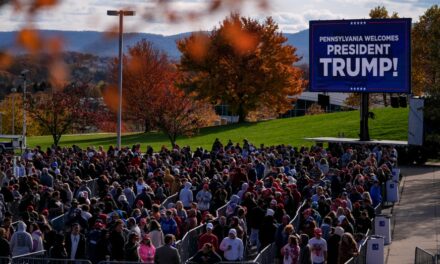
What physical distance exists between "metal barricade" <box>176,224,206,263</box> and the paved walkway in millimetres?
4707

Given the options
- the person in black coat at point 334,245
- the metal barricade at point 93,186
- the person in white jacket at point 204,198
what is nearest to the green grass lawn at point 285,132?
the metal barricade at point 93,186

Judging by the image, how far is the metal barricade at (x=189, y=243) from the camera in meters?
15.8

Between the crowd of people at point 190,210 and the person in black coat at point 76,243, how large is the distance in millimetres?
18

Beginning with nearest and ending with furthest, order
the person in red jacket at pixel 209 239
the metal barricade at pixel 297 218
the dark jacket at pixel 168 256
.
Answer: the dark jacket at pixel 168 256 < the person in red jacket at pixel 209 239 < the metal barricade at pixel 297 218

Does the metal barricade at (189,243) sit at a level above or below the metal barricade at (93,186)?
below

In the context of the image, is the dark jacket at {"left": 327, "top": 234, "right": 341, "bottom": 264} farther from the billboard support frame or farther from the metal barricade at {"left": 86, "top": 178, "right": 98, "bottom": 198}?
the billboard support frame

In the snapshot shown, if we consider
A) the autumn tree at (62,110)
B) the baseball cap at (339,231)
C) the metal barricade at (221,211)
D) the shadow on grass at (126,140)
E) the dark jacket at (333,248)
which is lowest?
the dark jacket at (333,248)

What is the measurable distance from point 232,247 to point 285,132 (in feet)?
162

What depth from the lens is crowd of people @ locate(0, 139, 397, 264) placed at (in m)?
14.2

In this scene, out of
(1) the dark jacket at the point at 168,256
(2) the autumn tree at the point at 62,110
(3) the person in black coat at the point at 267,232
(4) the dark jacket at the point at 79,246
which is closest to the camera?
(1) the dark jacket at the point at 168,256

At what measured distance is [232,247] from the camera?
14250 mm

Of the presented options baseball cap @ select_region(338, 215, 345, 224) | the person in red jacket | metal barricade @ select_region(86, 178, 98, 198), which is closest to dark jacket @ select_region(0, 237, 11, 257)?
the person in red jacket

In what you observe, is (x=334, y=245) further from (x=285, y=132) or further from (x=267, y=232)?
(x=285, y=132)

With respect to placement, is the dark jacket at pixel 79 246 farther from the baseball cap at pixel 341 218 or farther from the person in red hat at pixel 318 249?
the baseball cap at pixel 341 218
